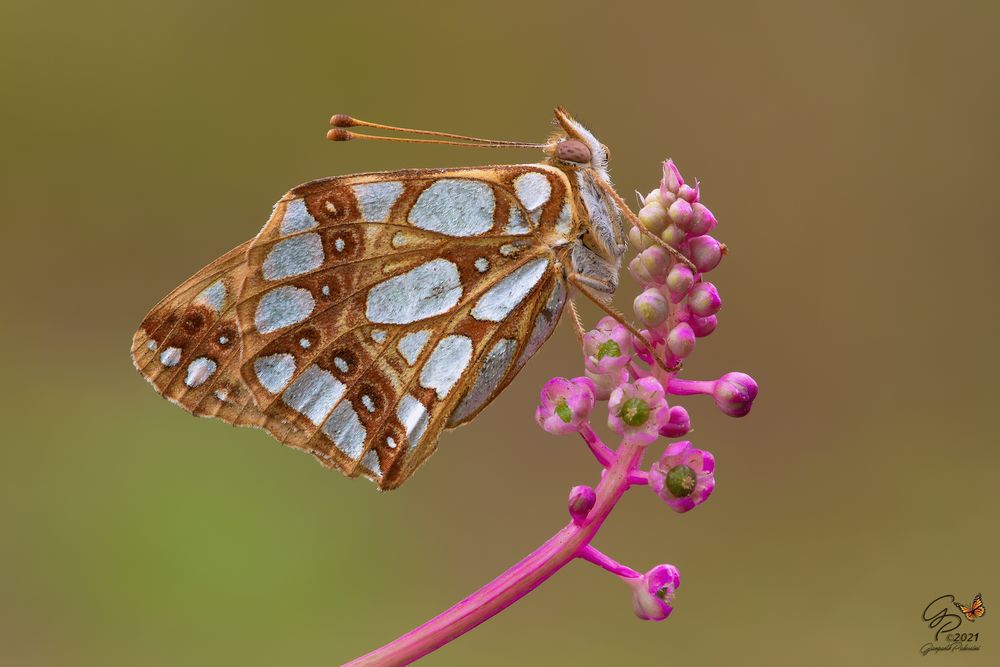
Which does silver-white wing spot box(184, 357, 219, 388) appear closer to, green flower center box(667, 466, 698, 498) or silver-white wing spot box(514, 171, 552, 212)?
silver-white wing spot box(514, 171, 552, 212)

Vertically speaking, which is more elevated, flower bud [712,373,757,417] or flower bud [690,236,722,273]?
flower bud [690,236,722,273]

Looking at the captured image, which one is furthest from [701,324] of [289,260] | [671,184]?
[289,260]

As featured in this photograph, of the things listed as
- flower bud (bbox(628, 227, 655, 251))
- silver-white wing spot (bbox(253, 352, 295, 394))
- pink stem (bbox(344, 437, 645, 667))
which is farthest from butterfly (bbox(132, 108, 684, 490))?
pink stem (bbox(344, 437, 645, 667))

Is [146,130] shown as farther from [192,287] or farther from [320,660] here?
[192,287]

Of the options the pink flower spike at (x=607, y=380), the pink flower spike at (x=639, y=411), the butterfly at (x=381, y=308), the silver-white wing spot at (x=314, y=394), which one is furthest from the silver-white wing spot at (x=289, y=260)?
the pink flower spike at (x=639, y=411)

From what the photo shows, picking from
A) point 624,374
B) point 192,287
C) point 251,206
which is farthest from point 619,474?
point 251,206

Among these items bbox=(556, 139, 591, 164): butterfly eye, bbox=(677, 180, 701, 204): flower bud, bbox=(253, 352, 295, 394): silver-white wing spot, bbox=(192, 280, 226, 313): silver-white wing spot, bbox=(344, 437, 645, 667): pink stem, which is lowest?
bbox=(344, 437, 645, 667): pink stem

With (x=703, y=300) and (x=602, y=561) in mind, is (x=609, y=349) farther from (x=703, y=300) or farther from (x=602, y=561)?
(x=602, y=561)
